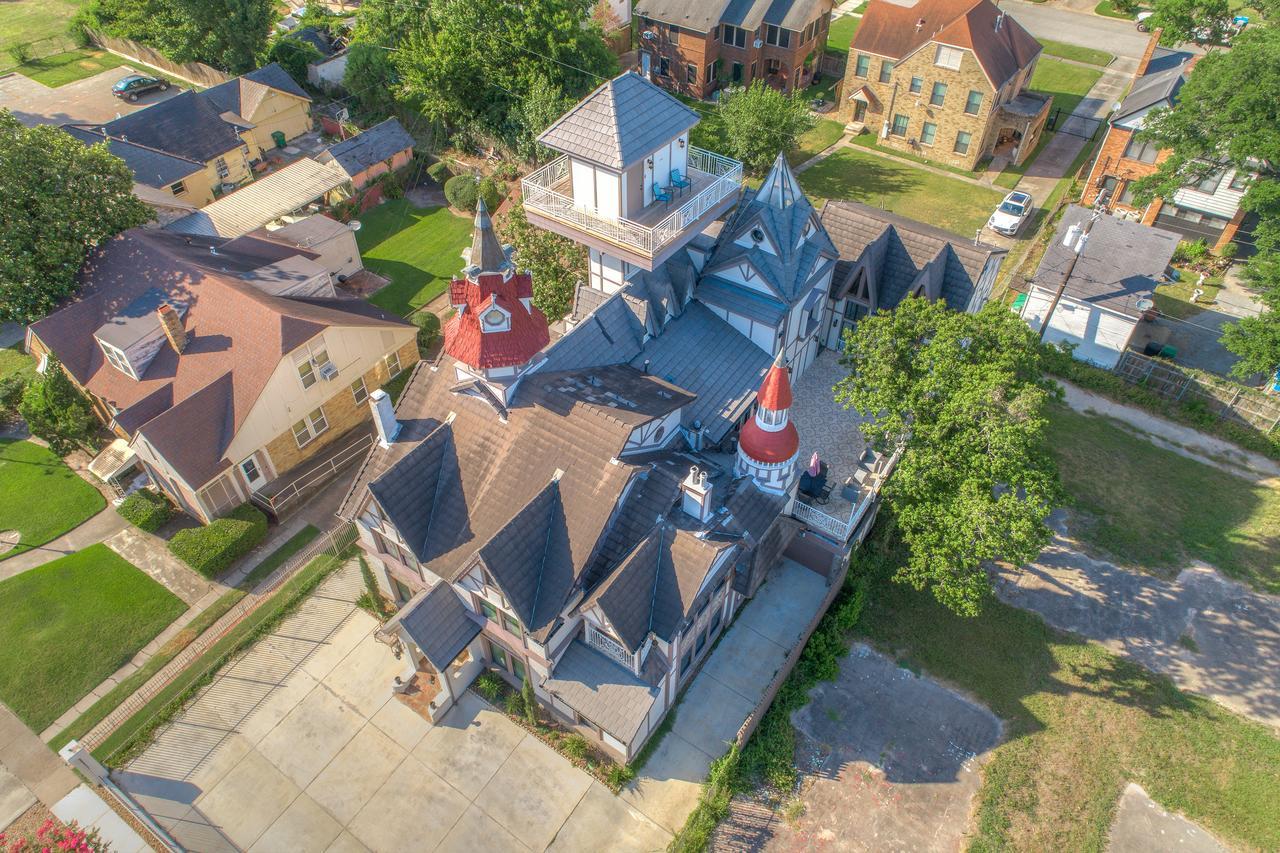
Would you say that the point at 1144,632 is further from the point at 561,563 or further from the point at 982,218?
the point at 982,218

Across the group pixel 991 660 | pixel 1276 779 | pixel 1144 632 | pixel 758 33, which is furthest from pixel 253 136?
pixel 1276 779

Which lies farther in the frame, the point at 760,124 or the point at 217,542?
the point at 760,124

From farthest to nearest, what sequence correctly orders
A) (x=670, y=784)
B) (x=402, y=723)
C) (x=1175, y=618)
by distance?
(x=1175, y=618) → (x=402, y=723) → (x=670, y=784)

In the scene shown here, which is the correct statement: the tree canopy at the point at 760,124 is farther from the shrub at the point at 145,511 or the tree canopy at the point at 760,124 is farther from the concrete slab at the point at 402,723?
the concrete slab at the point at 402,723

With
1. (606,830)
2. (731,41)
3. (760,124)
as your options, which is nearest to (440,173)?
(760,124)

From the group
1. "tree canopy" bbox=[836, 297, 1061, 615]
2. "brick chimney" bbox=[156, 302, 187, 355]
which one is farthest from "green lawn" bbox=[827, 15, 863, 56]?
"brick chimney" bbox=[156, 302, 187, 355]

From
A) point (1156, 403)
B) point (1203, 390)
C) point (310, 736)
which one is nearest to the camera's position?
point (310, 736)

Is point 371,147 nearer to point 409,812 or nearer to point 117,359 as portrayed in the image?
point 117,359
